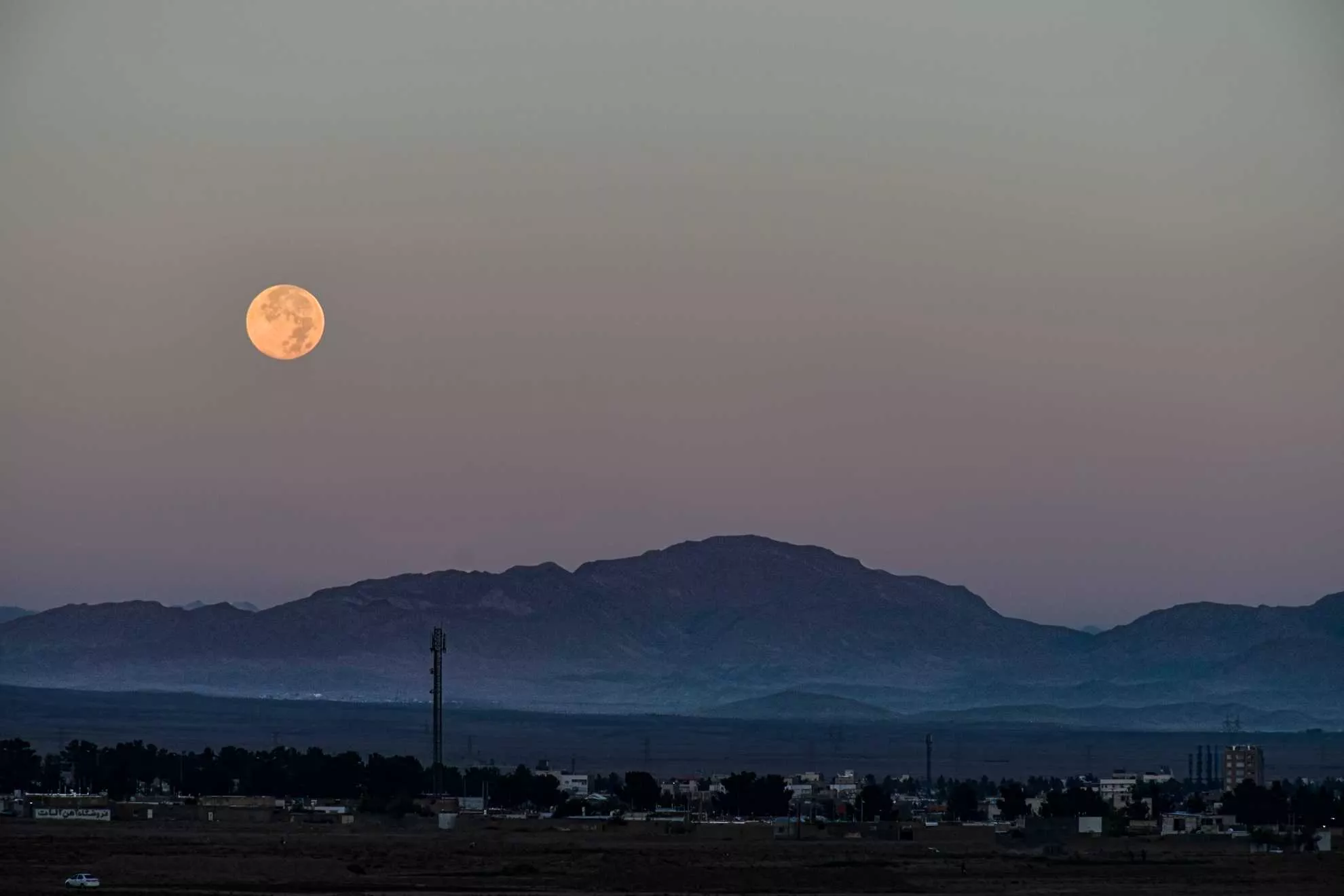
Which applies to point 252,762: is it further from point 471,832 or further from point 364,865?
point 364,865

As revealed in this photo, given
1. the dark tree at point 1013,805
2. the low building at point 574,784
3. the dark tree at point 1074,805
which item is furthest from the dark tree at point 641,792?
the dark tree at point 1074,805

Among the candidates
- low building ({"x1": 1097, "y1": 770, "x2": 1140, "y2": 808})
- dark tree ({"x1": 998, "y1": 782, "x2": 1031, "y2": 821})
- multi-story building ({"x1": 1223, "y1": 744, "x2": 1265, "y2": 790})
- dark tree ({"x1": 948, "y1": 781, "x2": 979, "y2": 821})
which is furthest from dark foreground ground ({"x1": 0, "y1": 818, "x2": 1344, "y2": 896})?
multi-story building ({"x1": 1223, "y1": 744, "x2": 1265, "y2": 790})

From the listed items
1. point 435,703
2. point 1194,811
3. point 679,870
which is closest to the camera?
point 679,870

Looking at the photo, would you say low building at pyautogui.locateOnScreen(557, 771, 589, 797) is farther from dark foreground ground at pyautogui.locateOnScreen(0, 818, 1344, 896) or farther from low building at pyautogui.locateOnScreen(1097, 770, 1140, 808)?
dark foreground ground at pyautogui.locateOnScreen(0, 818, 1344, 896)

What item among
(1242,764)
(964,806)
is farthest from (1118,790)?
(964,806)

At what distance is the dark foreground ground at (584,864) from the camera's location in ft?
266

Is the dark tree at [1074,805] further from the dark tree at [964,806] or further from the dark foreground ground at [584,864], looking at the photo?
the dark foreground ground at [584,864]

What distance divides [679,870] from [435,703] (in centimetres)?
5152

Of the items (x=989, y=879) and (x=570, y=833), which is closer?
(x=989, y=879)

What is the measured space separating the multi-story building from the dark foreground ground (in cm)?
8175

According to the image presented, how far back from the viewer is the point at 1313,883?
87000mm

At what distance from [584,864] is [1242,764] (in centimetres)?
11774

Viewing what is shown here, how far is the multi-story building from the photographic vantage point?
630ft

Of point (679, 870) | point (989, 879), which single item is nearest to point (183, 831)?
point (679, 870)
